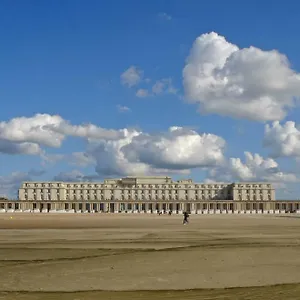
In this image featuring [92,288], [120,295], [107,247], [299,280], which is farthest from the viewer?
[107,247]

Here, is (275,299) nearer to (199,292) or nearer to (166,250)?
(199,292)

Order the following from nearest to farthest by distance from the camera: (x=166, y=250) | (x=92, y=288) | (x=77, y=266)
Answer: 1. (x=92, y=288)
2. (x=77, y=266)
3. (x=166, y=250)

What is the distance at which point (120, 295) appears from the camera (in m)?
12.4

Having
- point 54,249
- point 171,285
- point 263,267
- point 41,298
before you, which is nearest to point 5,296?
point 41,298

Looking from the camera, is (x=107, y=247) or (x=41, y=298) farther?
(x=107, y=247)

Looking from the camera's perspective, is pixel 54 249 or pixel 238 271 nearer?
pixel 238 271

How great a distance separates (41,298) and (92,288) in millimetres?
1679

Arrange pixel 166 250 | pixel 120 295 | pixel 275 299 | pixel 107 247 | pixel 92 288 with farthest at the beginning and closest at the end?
pixel 107 247
pixel 166 250
pixel 92 288
pixel 120 295
pixel 275 299

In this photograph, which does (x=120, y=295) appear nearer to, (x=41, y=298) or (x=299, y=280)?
(x=41, y=298)

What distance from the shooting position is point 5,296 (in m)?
12.2

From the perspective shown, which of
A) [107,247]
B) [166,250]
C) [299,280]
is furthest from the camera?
[107,247]

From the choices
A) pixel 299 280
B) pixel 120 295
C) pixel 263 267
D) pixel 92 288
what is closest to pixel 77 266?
pixel 92 288

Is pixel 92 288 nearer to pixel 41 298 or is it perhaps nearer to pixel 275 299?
pixel 41 298

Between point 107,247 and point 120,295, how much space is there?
484 inches
